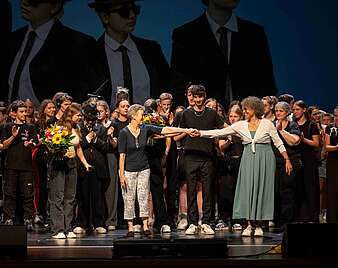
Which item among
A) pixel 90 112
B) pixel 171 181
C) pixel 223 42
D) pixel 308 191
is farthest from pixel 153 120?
pixel 223 42

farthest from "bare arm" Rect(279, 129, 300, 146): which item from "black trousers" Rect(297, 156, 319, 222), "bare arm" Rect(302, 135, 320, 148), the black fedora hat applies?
the black fedora hat

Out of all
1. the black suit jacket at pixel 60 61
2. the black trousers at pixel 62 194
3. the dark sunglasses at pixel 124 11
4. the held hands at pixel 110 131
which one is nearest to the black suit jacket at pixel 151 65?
the black suit jacket at pixel 60 61

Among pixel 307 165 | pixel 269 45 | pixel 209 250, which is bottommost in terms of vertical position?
pixel 209 250

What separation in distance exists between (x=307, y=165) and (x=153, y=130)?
253cm

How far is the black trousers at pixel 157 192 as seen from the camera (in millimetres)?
10523

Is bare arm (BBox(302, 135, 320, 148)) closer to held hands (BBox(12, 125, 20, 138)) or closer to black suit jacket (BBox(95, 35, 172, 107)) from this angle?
held hands (BBox(12, 125, 20, 138))

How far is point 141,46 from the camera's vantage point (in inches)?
575

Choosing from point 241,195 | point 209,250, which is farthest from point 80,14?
point 209,250

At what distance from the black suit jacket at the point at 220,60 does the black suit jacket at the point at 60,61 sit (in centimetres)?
164

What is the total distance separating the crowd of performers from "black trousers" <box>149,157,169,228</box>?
0.01 meters

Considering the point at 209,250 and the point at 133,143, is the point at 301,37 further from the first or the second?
the point at 209,250

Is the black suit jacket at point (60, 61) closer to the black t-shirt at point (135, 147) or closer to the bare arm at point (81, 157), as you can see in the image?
the bare arm at point (81, 157)

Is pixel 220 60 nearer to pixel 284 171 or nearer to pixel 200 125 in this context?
pixel 284 171

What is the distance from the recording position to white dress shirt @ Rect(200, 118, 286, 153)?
9.66 meters
